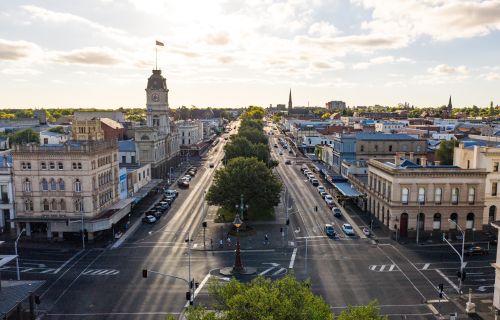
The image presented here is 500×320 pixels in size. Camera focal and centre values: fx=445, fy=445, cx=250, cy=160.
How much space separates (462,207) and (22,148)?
74230 mm

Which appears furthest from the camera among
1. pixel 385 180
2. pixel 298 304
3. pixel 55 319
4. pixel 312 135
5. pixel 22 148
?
pixel 312 135

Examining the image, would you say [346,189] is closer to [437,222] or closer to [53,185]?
[437,222]

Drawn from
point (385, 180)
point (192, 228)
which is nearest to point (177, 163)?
point (192, 228)

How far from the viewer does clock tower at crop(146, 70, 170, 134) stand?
446ft

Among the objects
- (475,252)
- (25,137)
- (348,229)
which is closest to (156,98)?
(25,137)

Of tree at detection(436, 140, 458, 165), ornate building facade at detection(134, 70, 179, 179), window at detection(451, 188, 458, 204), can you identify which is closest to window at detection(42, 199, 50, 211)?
ornate building facade at detection(134, 70, 179, 179)

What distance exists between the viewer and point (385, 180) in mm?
79500

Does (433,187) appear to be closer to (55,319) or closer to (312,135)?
(55,319)

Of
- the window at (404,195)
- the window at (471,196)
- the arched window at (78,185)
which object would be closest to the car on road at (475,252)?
the window at (471,196)

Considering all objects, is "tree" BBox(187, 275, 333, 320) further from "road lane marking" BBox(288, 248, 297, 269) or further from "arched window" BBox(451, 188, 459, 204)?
"arched window" BBox(451, 188, 459, 204)

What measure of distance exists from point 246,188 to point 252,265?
22.0 metres

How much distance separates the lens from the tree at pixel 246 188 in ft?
265

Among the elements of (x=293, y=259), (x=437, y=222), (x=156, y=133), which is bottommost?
(x=293, y=259)

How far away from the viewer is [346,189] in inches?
3905
